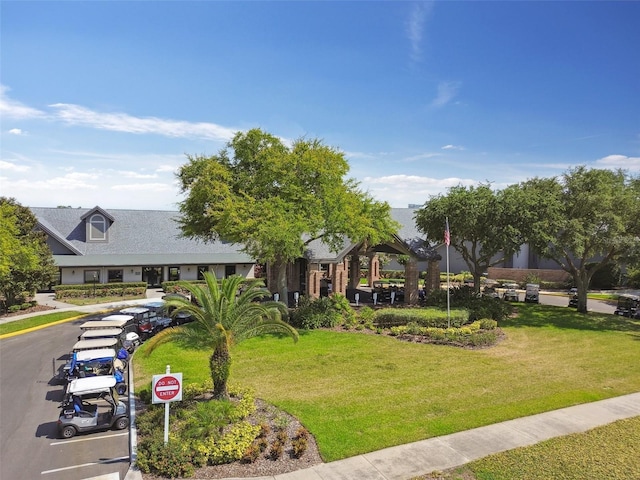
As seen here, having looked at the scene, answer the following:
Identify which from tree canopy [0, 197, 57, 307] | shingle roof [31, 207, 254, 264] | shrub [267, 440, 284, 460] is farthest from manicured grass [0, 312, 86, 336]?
shrub [267, 440, 284, 460]

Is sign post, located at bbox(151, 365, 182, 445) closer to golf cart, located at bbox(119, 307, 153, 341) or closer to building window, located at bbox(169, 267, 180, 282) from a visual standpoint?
golf cart, located at bbox(119, 307, 153, 341)

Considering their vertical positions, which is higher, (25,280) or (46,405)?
(25,280)

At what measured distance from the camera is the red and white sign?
12625mm

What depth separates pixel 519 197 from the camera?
32.4 meters

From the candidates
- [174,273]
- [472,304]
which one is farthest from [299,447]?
[174,273]

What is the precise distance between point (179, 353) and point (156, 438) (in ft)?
33.6

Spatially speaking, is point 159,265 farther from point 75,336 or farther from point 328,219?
point 328,219

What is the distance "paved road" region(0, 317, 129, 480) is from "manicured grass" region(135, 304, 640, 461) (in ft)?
11.7

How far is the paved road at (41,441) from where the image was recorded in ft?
38.7

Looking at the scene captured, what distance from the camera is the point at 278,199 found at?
27.4 m

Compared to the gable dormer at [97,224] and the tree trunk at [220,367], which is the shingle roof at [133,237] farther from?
the tree trunk at [220,367]

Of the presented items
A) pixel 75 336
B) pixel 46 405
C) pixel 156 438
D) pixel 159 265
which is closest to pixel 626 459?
pixel 156 438

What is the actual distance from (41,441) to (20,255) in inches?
854

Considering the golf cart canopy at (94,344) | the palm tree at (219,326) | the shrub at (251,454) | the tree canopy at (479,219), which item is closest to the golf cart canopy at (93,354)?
the golf cart canopy at (94,344)
